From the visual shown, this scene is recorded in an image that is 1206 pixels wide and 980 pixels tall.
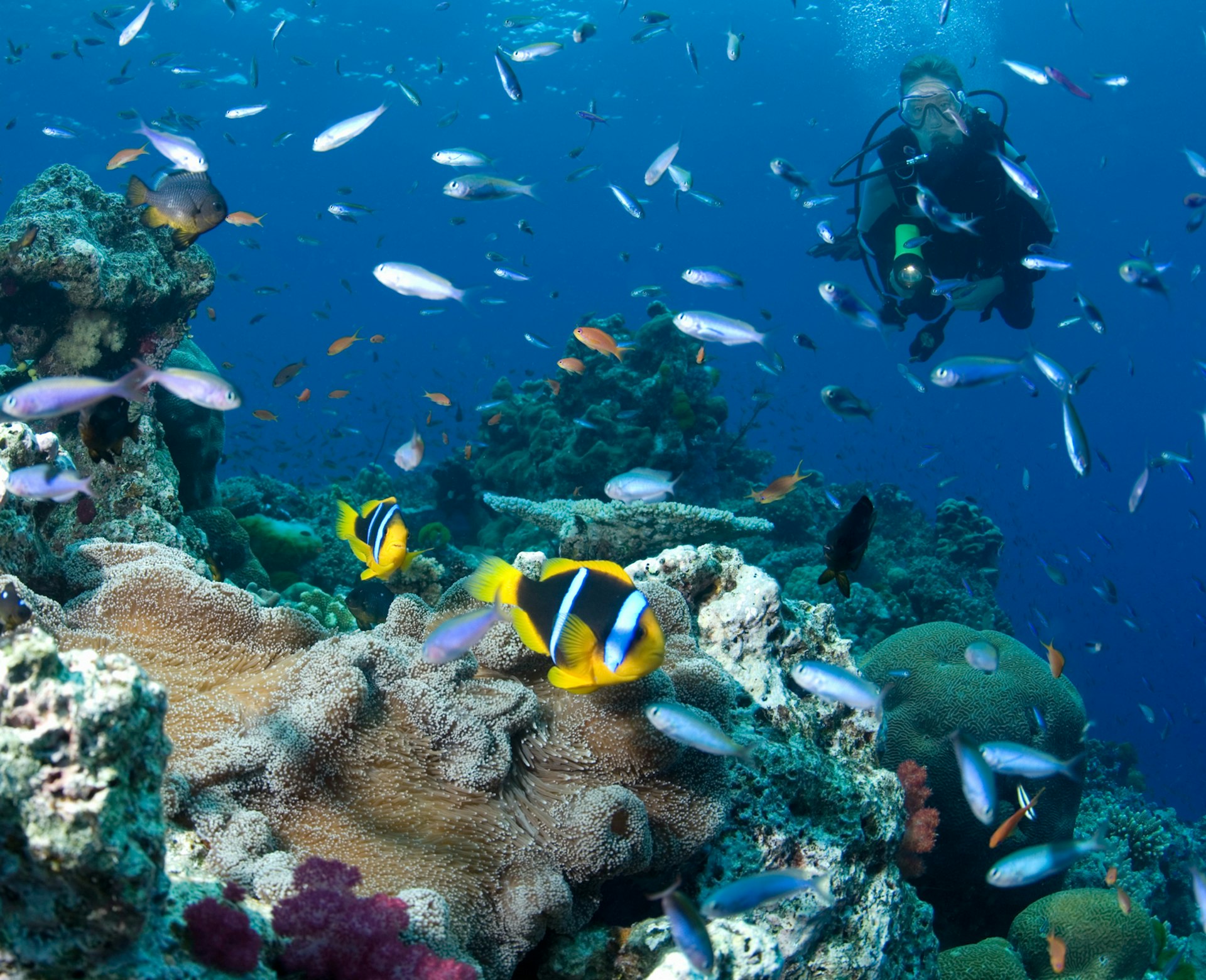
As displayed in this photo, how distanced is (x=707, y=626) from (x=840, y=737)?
0.94 meters

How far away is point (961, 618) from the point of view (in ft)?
36.9

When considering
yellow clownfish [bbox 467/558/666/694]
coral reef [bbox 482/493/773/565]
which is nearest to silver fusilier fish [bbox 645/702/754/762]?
yellow clownfish [bbox 467/558/666/694]

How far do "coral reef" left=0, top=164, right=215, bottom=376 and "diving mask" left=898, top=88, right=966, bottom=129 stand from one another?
340 inches

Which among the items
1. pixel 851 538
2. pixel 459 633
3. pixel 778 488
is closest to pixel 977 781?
pixel 851 538

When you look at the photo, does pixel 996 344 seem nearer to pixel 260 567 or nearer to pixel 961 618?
pixel 961 618

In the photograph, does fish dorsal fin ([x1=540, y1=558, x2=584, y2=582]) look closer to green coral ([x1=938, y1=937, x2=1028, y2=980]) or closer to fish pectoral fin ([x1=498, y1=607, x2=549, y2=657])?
fish pectoral fin ([x1=498, y1=607, x2=549, y2=657])

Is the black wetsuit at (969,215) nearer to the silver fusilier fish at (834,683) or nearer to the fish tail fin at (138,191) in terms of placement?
the silver fusilier fish at (834,683)

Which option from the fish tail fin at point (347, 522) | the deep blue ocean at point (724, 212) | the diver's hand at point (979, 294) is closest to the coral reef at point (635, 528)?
the deep blue ocean at point (724, 212)

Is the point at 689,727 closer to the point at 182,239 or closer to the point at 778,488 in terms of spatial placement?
the point at 778,488

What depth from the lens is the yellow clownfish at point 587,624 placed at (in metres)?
1.92

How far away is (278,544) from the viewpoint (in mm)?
8164

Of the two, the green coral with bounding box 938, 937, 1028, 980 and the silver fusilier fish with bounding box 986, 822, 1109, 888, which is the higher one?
the silver fusilier fish with bounding box 986, 822, 1109, 888

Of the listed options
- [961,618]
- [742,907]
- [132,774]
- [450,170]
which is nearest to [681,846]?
[742,907]

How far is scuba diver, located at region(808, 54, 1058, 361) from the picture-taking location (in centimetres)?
843
